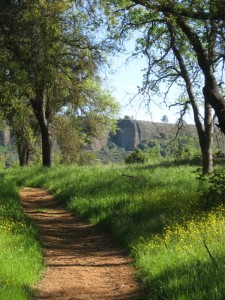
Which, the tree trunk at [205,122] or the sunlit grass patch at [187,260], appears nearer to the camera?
the sunlit grass patch at [187,260]

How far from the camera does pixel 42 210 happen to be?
46.8 ft

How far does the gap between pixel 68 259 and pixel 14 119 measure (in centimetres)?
1917

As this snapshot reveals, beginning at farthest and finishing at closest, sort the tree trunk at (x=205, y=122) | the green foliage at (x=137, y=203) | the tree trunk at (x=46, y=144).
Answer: the tree trunk at (x=46, y=144) → the tree trunk at (x=205, y=122) → the green foliage at (x=137, y=203)

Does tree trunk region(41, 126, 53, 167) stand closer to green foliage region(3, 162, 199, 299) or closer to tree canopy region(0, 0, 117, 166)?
tree canopy region(0, 0, 117, 166)

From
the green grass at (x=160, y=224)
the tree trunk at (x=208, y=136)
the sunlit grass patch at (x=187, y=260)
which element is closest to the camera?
the sunlit grass patch at (x=187, y=260)

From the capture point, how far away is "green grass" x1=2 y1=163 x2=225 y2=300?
5.60 meters

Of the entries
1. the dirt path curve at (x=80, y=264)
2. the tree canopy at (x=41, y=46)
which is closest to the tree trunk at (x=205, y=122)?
the tree canopy at (x=41, y=46)

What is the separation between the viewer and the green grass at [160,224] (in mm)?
5598

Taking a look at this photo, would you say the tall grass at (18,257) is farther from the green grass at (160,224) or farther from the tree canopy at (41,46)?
the tree canopy at (41,46)

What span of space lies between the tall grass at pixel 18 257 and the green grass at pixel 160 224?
70.6 inches

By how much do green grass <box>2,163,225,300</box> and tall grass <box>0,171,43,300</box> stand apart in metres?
1.79

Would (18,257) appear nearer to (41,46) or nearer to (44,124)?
(41,46)

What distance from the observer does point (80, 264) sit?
27.6 ft

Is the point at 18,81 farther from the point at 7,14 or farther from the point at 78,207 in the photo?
the point at 78,207
